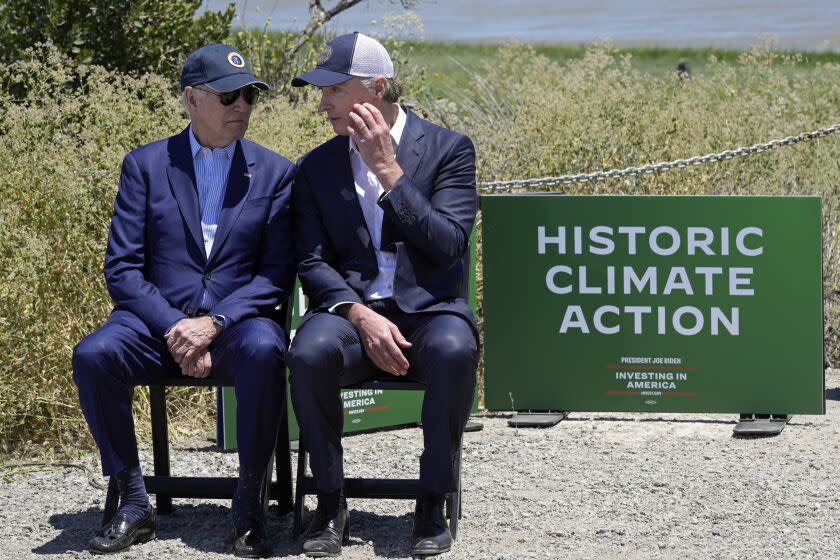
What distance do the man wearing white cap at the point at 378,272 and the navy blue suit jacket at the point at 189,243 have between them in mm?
105

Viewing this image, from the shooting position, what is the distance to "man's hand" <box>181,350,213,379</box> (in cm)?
454

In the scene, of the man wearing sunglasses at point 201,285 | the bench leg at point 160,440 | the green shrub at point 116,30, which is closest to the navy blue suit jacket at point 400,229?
the man wearing sunglasses at point 201,285

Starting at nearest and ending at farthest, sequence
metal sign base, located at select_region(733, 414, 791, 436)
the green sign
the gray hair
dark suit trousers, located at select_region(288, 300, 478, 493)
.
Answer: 1. dark suit trousers, located at select_region(288, 300, 478, 493)
2. the gray hair
3. the green sign
4. metal sign base, located at select_region(733, 414, 791, 436)

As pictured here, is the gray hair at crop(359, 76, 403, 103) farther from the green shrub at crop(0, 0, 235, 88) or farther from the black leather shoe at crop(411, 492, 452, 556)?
the green shrub at crop(0, 0, 235, 88)

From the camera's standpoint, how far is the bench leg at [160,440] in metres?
4.97

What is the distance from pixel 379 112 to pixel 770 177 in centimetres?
465

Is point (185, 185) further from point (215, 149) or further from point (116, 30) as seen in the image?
point (116, 30)

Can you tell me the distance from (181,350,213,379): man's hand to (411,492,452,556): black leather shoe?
0.83 metres

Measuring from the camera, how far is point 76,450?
5918 mm

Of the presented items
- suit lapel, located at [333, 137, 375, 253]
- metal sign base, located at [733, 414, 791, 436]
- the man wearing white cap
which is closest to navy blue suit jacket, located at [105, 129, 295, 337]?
the man wearing white cap

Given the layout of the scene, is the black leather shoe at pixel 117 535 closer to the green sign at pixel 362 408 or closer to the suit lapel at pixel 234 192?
the suit lapel at pixel 234 192

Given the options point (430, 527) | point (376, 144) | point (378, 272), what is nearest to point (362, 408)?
point (378, 272)

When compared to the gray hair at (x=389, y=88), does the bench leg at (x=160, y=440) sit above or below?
below

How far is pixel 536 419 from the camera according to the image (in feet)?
20.9
